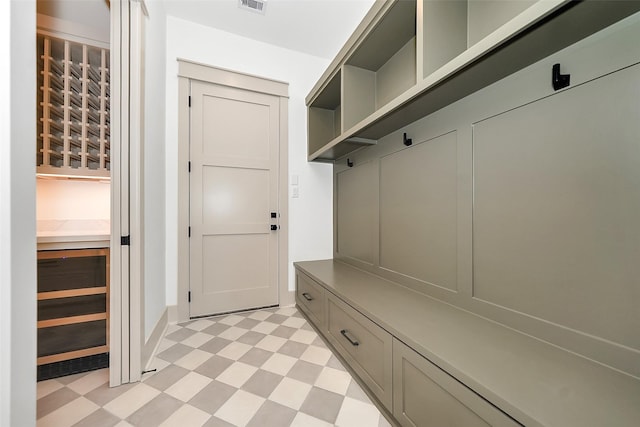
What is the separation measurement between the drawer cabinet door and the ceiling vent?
252 cm

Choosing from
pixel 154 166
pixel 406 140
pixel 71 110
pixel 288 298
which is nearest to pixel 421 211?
pixel 406 140

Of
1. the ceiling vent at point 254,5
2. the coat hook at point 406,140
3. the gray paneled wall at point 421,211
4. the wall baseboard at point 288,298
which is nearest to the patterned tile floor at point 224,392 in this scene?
the wall baseboard at point 288,298

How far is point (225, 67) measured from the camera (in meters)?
2.62

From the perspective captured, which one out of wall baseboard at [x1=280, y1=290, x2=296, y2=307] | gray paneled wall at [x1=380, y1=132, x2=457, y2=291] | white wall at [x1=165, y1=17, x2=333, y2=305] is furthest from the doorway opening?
gray paneled wall at [x1=380, y1=132, x2=457, y2=291]

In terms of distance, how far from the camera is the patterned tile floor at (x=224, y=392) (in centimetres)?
130

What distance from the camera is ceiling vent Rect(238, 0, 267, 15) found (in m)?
2.24

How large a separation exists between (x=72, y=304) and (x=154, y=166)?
1.09 m

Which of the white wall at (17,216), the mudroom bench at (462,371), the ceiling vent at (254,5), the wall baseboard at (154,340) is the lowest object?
the wall baseboard at (154,340)

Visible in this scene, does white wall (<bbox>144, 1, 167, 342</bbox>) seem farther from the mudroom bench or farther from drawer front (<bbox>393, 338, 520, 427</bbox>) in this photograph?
drawer front (<bbox>393, 338, 520, 427</bbox>)

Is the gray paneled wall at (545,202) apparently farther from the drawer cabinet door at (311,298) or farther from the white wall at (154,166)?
the white wall at (154,166)

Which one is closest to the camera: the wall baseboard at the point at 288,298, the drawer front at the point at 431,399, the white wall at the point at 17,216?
the white wall at the point at 17,216

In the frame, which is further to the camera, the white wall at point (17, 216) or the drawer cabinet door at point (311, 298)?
the drawer cabinet door at point (311, 298)

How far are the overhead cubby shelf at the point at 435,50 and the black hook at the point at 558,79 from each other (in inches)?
2.9

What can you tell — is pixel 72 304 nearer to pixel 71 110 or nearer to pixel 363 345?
pixel 71 110
